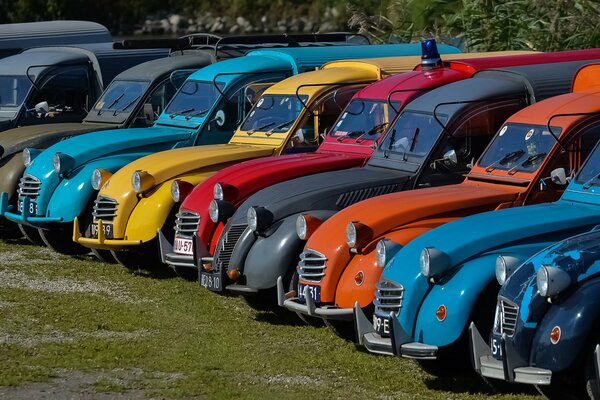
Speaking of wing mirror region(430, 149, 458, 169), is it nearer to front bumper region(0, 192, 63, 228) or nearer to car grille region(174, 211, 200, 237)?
car grille region(174, 211, 200, 237)

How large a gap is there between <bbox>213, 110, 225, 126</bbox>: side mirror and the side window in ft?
12.2

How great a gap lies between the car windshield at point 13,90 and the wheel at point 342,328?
949cm

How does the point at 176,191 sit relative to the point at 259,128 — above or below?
below

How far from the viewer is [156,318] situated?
441 inches

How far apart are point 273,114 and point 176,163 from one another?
→ 53.1 inches

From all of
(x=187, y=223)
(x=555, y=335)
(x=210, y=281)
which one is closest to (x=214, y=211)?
(x=187, y=223)

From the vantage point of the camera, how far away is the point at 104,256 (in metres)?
14.2

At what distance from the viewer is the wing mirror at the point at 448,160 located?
11.1 meters

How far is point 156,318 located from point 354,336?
2198mm

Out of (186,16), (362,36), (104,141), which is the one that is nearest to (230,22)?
(186,16)

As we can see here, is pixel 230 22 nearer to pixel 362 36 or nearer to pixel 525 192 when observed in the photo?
pixel 362 36

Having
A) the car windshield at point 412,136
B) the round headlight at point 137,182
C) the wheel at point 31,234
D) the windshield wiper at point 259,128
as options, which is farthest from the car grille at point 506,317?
the wheel at point 31,234

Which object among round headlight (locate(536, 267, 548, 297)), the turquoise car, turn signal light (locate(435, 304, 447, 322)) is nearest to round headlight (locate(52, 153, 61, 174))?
the turquoise car

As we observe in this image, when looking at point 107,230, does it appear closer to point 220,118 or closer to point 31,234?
point 220,118
